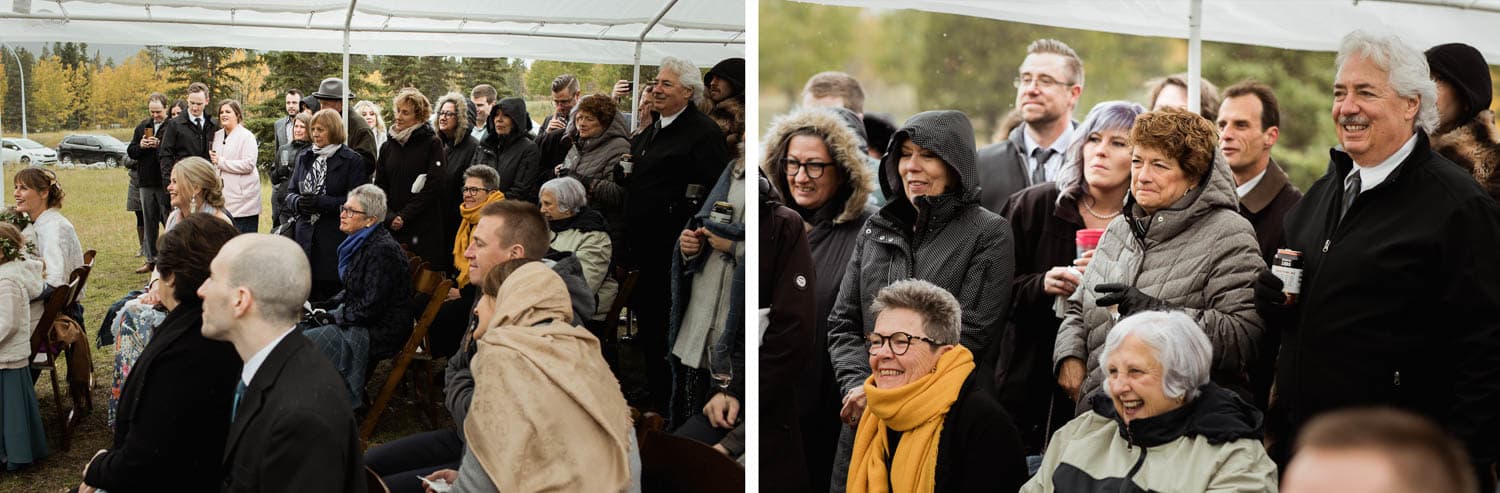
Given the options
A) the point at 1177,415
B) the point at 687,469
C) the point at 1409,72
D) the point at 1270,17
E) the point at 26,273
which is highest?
the point at 1270,17

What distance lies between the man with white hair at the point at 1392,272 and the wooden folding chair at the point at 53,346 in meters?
2.79

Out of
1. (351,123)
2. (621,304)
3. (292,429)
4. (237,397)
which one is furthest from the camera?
(621,304)

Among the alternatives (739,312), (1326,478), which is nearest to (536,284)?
(739,312)

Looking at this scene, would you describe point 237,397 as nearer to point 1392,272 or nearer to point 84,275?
point 84,275

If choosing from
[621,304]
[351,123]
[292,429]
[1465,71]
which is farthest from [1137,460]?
[351,123]

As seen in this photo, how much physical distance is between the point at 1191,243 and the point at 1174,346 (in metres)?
0.25

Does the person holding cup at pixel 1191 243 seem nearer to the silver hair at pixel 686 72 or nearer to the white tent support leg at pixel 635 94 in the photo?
the silver hair at pixel 686 72

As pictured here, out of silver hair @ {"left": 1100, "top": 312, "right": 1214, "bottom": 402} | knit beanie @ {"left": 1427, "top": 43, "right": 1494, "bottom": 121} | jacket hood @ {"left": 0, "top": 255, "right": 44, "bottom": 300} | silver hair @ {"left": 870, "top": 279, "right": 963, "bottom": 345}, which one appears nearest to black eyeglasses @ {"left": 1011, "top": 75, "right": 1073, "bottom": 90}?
silver hair @ {"left": 870, "top": 279, "right": 963, "bottom": 345}

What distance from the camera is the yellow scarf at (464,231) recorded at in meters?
2.76

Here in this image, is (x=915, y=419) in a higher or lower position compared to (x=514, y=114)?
lower

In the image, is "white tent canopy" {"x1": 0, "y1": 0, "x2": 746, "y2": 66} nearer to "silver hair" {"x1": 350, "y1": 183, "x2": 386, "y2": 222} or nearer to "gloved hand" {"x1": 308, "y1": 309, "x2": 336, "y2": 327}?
"silver hair" {"x1": 350, "y1": 183, "x2": 386, "y2": 222}

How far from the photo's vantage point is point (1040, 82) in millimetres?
2713

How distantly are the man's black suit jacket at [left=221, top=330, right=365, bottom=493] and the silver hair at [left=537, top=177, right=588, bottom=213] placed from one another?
2.71ft

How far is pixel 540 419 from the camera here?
2.53m
